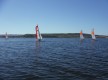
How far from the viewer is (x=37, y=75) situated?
67.4 feet

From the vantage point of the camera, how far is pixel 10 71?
72.2ft

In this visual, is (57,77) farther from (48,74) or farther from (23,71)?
(23,71)

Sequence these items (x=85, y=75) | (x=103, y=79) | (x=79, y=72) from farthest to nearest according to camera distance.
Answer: (x=79, y=72)
(x=85, y=75)
(x=103, y=79)

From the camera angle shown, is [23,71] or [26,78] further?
[23,71]

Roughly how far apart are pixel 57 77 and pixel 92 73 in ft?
14.0

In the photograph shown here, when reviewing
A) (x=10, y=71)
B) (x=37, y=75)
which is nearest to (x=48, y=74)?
(x=37, y=75)

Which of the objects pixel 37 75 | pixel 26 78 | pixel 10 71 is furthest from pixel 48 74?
pixel 10 71

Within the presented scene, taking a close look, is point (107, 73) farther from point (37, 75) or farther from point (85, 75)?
point (37, 75)

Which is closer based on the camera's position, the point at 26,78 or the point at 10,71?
the point at 26,78

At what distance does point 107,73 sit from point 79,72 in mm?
3045

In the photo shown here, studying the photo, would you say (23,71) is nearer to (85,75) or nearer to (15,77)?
(15,77)

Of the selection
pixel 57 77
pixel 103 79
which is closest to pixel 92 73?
pixel 103 79

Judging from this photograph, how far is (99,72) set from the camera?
21953 mm

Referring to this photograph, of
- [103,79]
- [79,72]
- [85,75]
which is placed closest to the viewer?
[103,79]
